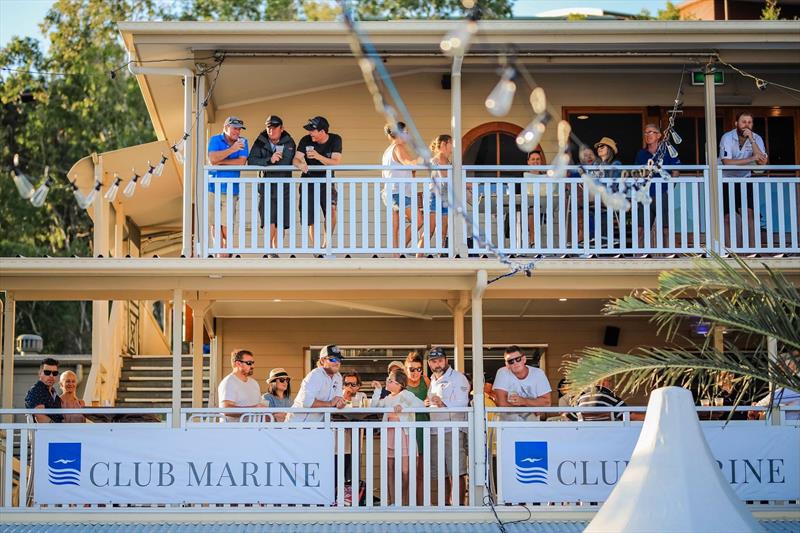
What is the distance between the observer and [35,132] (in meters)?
34.5

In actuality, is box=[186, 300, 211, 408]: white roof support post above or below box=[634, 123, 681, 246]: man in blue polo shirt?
below

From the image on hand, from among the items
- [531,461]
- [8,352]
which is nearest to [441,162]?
[531,461]

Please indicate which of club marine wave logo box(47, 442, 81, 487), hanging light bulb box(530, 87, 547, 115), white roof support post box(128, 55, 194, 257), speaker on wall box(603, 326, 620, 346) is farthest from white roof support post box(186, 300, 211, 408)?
hanging light bulb box(530, 87, 547, 115)

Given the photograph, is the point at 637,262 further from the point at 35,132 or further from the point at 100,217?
the point at 35,132

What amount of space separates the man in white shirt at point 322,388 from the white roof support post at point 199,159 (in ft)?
5.78

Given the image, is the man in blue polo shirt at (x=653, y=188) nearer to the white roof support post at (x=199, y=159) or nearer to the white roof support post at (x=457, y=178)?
A: the white roof support post at (x=457, y=178)

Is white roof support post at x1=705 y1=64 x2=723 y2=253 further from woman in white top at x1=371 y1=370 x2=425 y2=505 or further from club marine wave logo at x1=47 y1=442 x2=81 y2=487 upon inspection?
club marine wave logo at x1=47 y1=442 x2=81 y2=487

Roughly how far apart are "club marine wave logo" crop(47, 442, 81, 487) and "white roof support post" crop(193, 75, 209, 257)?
2.38m

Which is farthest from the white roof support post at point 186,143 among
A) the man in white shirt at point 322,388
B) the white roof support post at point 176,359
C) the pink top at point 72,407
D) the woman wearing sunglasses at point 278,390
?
the pink top at point 72,407

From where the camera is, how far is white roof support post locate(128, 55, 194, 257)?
13.8 m

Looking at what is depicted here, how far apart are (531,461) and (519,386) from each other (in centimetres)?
95

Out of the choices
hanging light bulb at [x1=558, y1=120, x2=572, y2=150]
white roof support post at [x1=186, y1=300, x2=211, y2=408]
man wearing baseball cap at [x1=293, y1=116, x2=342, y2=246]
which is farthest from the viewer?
white roof support post at [x1=186, y1=300, x2=211, y2=408]

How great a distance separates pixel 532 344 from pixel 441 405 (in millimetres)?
4632

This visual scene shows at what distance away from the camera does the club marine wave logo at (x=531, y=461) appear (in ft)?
42.9
